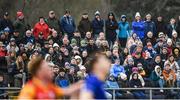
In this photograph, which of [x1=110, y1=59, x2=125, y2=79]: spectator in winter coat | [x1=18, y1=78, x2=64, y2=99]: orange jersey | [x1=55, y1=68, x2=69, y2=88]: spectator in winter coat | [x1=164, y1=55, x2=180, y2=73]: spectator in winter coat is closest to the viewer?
[x1=18, y1=78, x2=64, y2=99]: orange jersey

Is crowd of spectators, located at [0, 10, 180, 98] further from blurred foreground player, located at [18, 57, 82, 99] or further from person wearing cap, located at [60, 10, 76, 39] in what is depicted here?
blurred foreground player, located at [18, 57, 82, 99]

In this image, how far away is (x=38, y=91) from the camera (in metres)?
8.90

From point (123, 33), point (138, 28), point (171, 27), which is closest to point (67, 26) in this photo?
point (123, 33)

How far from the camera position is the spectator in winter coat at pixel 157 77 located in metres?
20.1

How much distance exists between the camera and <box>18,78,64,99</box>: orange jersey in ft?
28.9

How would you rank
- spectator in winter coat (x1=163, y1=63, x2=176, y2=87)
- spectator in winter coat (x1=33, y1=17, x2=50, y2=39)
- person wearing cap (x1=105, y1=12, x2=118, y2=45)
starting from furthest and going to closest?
person wearing cap (x1=105, y1=12, x2=118, y2=45) → spectator in winter coat (x1=33, y1=17, x2=50, y2=39) → spectator in winter coat (x1=163, y1=63, x2=176, y2=87)

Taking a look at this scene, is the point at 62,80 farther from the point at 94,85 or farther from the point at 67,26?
the point at 94,85

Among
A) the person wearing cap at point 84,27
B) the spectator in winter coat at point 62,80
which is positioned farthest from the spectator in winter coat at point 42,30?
the spectator in winter coat at point 62,80

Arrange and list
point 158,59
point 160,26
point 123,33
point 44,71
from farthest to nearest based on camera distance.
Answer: point 160,26, point 123,33, point 158,59, point 44,71

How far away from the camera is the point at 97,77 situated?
8.62 meters

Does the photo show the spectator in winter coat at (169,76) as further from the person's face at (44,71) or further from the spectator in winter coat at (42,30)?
the person's face at (44,71)

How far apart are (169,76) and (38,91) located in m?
11.9

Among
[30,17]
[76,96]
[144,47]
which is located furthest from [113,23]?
[76,96]

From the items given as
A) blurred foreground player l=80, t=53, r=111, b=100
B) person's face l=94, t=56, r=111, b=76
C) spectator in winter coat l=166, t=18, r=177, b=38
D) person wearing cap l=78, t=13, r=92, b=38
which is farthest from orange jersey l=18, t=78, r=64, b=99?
spectator in winter coat l=166, t=18, r=177, b=38
